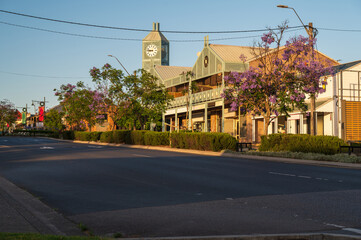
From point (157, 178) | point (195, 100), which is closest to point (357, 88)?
point (195, 100)

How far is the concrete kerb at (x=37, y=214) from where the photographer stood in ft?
20.4

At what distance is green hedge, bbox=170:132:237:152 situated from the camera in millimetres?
29234

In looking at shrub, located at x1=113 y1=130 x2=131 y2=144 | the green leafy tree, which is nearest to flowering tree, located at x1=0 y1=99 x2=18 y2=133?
the green leafy tree

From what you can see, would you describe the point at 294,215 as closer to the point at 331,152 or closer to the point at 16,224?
the point at 16,224

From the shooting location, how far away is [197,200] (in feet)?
29.2

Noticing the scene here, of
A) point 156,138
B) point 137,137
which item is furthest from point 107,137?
point 156,138

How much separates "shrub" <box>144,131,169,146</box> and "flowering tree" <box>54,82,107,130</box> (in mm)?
10608

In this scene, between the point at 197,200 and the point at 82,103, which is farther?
the point at 82,103

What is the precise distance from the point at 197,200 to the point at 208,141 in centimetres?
2091

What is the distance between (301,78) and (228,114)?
22.0 meters

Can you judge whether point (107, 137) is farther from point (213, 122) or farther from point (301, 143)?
point (301, 143)

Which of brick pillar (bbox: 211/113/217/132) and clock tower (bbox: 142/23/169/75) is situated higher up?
clock tower (bbox: 142/23/169/75)

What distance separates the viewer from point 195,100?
49344mm

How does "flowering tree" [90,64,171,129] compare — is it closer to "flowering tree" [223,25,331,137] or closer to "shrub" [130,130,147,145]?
"shrub" [130,130,147,145]
